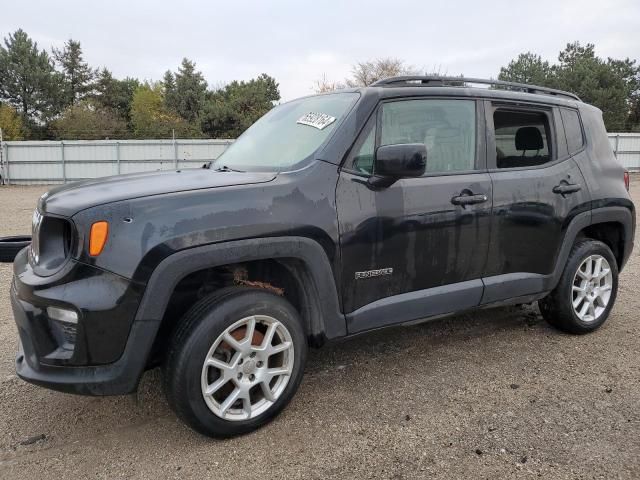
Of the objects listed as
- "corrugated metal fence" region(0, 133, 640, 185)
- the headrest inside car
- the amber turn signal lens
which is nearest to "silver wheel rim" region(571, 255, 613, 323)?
the headrest inside car

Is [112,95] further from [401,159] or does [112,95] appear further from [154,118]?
[401,159]

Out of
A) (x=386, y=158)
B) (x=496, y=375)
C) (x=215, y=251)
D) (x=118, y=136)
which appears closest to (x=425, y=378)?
(x=496, y=375)

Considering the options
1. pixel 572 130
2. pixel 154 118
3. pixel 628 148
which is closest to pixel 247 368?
pixel 572 130

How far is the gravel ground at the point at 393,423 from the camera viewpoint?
2494mm

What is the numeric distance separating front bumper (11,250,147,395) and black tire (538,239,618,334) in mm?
3125

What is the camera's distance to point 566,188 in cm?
385

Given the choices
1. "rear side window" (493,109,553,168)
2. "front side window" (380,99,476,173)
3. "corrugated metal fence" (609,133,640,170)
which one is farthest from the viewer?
"corrugated metal fence" (609,133,640,170)

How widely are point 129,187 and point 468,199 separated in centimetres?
205

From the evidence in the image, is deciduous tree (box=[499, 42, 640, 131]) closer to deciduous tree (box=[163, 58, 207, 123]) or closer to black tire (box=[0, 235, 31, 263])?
deciduous tree (box=[163, 58, 207, 123])

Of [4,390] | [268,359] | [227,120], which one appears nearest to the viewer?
[268,359]

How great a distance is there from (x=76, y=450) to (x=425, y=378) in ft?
6.90

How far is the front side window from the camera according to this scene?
3.26 meters

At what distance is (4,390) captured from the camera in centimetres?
331

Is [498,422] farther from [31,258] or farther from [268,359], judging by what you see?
[31,258]
